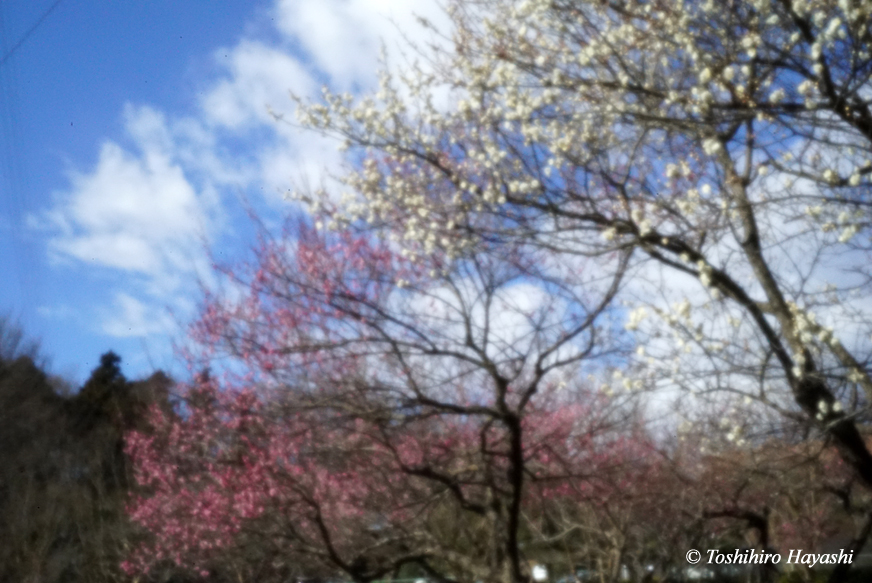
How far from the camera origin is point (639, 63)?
501cm

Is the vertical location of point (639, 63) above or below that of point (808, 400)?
above

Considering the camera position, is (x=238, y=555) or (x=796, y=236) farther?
(x=238, y=555)

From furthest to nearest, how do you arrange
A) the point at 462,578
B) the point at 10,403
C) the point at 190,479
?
1. the point at 10,403
2. the point at 190,479
3. the point at 462,578

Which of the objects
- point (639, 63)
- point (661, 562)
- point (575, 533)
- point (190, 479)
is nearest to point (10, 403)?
point (190, 479)

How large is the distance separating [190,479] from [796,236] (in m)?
7.83

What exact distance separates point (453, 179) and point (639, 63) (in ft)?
4.82

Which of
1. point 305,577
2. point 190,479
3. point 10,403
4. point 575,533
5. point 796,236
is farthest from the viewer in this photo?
point 10,403

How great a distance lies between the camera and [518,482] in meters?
5.64

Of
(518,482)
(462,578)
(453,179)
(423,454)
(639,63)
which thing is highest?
(639,63)

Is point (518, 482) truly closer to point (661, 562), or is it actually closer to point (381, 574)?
point (381, 574)

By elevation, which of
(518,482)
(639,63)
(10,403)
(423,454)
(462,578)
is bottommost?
(462,578)

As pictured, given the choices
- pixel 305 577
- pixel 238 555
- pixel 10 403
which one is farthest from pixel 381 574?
pixel 10 403

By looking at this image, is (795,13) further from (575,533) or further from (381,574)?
(575,533)

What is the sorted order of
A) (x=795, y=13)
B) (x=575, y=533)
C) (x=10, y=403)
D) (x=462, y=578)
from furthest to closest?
(x=10, y=403) → (x=575, y=533) → (x=462, y=578) → (x=795, y=13)
